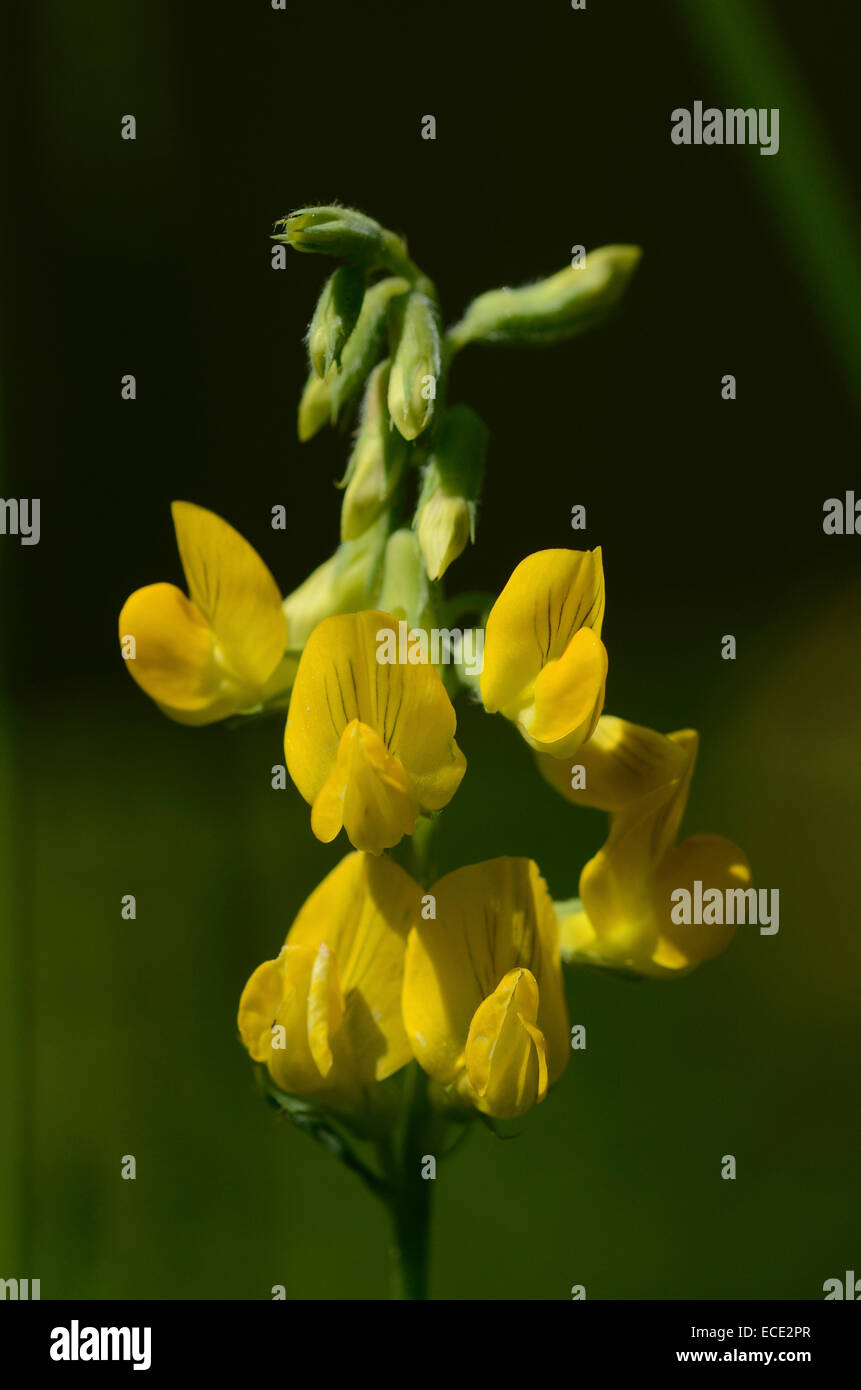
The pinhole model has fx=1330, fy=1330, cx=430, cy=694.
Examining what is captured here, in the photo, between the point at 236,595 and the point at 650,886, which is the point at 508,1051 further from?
the point at 236,595

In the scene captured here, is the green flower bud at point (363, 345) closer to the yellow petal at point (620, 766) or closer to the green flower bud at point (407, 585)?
the green flower bud at point (407, 585)

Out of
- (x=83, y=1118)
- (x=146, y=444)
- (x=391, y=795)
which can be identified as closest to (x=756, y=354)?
(x=146, y=444)

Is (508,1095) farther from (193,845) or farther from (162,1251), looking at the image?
(193,845)

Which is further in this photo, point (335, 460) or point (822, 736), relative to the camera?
point (335, 460)

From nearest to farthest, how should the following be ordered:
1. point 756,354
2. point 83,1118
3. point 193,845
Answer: point 83,1118 → point 193,845 → point 756,354

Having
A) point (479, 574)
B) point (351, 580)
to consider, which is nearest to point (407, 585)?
point (351, 580)

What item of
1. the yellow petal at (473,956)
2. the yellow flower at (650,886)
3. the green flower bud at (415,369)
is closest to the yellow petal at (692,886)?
the yellow flower at (650,886)

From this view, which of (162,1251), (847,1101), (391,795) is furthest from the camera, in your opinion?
(847,1101)
